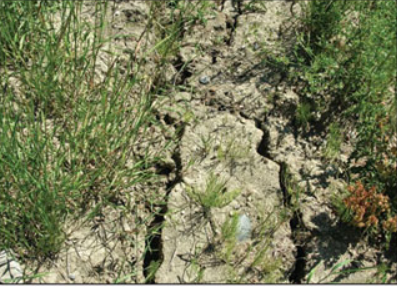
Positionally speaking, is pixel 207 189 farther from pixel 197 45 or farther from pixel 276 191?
pixel 197 45

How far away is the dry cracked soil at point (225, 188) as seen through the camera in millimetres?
2820

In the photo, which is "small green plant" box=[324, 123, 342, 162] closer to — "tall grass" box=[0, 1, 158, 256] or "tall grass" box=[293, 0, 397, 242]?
"tall grass" box=[293, 0, 397, 242]

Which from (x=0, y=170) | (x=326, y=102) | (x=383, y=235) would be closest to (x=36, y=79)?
(x=0, y=170)

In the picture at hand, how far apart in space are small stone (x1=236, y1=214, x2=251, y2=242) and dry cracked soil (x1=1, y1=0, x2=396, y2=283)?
18mm

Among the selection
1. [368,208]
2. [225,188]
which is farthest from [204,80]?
[368,208]

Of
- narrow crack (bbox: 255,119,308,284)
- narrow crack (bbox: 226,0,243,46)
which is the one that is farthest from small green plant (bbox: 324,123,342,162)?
narrow crack (bbox: 226,0,243,46)

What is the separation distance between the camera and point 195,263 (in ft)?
9.27

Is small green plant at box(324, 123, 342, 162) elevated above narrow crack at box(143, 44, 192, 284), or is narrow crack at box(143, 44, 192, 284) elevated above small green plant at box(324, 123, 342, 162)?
small green plant at box(324, 123, 342, 162)

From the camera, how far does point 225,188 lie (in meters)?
3.14

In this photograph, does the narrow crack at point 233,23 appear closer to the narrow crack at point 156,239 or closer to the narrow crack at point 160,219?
the narrow crack at point 160,219

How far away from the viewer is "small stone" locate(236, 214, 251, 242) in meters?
2.97

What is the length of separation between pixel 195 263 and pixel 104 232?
0.53 m

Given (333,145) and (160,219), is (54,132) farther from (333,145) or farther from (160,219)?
(333,145)

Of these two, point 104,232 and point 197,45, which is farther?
point 197,45
